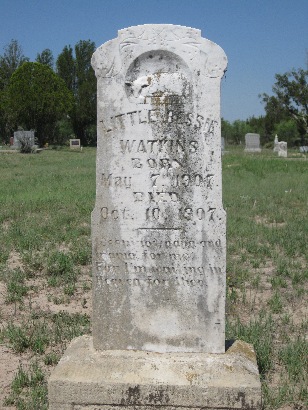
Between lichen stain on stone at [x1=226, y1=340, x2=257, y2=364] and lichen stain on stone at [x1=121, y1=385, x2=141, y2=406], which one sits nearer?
lichen stain on stone at [x1=121, y1=385, x2=141, y2=406]

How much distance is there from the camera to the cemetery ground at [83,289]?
3.90 metres

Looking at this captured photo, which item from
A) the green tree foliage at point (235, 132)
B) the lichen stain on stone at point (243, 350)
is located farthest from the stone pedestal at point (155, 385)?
the green tree foliage at point (235, 132)

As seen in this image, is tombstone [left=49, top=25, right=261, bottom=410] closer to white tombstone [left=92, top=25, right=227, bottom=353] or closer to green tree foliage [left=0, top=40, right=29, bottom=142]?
white tombstone [left=92, top=25, right=227, bottom=353]

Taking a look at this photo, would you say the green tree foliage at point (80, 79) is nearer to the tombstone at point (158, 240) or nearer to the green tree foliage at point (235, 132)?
the green tree foliage at point (235, 132)

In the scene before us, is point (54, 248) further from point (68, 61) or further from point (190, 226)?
point (68, 61)

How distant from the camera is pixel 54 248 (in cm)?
746

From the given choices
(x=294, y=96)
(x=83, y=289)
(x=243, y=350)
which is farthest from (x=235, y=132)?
(x=243, y=350)

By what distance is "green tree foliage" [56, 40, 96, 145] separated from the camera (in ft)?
178

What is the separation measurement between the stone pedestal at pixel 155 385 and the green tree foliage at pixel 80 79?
51884 millimetres

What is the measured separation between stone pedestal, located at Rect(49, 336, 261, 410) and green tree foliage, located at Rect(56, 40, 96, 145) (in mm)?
51884

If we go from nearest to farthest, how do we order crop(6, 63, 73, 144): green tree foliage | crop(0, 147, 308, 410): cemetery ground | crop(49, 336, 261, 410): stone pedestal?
1. crop(49, 336, 261, 410): stone pedestal
2. crop(0, 147, 308, 410): cemetery ground
3. crop(6, 63, 73, 144): green tree foliage

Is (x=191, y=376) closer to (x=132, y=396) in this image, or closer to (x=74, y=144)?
(x=132, y=396)

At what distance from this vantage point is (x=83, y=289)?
229 inches

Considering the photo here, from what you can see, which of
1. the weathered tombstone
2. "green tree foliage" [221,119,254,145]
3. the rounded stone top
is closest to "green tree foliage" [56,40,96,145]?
the weathered tombstone
